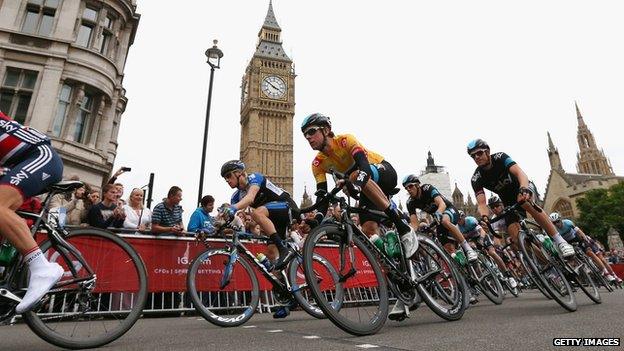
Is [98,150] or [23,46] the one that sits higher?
[23,46]

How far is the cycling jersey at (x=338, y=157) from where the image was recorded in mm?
4211

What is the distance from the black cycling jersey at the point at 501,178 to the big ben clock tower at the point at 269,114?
86.7 m

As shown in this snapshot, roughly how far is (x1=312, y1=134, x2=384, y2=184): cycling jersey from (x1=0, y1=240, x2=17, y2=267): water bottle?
116 inches

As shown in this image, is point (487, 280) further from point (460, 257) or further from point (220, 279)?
point (220, 279)

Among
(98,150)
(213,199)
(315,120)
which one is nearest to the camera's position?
(315,120)

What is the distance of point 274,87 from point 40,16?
82708 millimetres

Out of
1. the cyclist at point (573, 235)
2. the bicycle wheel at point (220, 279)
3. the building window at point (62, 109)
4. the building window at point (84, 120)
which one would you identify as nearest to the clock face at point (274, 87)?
the building window at point (84, 120)

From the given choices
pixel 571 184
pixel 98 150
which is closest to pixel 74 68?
pixel 98 150

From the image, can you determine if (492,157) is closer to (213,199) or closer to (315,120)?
(315,120)

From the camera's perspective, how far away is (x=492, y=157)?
5.67 m

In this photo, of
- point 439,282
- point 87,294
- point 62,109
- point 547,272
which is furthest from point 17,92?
point 547,272

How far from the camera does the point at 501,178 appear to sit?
5629 millimetres

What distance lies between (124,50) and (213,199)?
18.4 metres

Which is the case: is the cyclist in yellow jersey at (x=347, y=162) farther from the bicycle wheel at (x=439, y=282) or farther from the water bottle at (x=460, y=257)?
the water bottle at (x=460, y=257)
